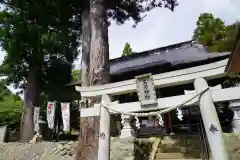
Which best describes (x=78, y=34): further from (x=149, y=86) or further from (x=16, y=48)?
(x=149, y=86)

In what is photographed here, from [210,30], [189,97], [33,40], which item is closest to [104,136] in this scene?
[189,97]

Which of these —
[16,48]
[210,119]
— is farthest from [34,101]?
[210,119]

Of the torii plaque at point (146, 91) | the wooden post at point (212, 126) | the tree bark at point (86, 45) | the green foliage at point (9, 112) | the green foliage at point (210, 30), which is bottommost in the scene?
the wooden post at point (212, 126)

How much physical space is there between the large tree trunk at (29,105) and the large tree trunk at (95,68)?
6.36 metres

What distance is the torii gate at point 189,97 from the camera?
13.3 feet

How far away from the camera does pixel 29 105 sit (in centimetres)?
1267

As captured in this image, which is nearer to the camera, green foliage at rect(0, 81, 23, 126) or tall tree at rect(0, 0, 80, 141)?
tall tree at rect(0, 0, 80, 141)

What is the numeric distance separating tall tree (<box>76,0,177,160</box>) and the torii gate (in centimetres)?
133

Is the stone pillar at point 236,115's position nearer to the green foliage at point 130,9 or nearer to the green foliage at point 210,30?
the green foliage at point 130,9

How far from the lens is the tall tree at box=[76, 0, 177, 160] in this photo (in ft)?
22.0

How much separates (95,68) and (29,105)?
7.06m

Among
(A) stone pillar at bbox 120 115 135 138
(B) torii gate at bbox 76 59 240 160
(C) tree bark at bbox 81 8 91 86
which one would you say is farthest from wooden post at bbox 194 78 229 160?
(C) tree bark at bbox 81 8 91 86

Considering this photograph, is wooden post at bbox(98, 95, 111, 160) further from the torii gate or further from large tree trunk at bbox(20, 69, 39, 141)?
large tree trunk at bbox(20, 69, 39, 141)

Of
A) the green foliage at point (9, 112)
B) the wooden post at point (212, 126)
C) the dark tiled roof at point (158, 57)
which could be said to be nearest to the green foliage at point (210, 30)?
the dark tiled roof at point (158, 57)
